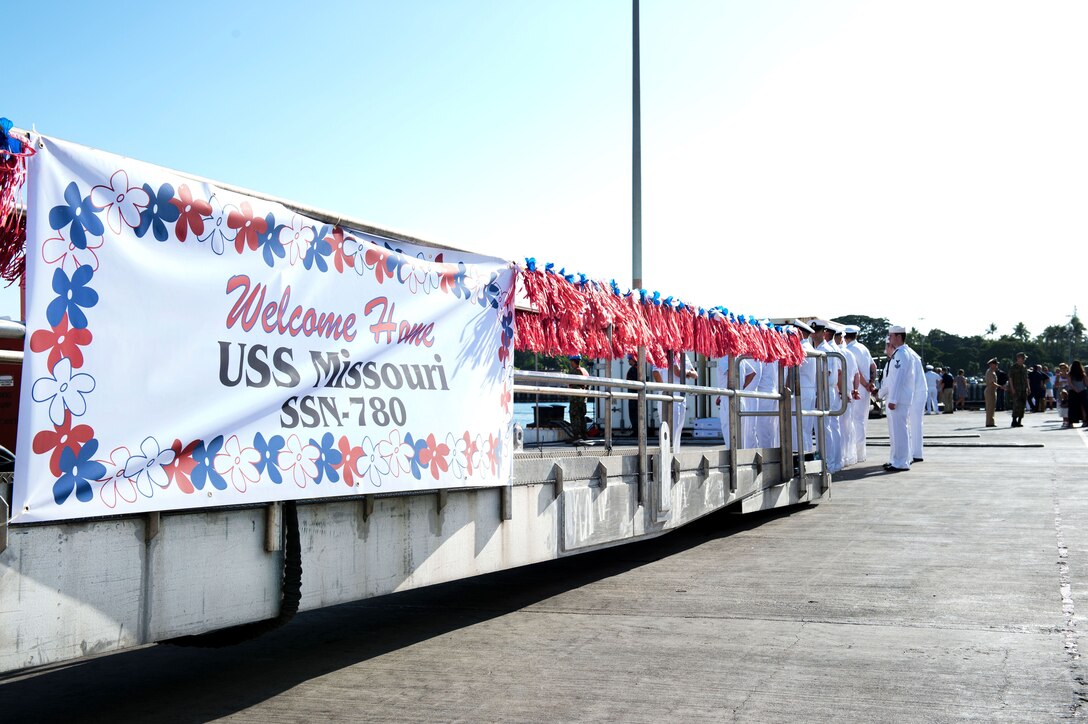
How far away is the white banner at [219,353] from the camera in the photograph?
12.9ft

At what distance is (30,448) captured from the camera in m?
3.79

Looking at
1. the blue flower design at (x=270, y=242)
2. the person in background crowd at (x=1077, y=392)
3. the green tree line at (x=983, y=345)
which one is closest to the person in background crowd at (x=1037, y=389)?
the person in background crowd at (x=1077, y=392)

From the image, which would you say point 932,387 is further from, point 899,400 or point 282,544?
point 282,544

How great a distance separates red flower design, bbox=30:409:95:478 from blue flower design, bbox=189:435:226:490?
51cm

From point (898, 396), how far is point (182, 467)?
1590cm

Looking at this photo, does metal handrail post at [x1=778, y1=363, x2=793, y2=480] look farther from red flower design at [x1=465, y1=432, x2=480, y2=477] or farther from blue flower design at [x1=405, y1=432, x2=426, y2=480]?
blue flower design at [x1=405, y1=432, x2=426, y2=480]

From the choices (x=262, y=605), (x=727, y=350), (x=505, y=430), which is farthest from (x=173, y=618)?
(x=727, y=350)

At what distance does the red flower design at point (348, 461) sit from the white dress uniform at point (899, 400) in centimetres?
1423

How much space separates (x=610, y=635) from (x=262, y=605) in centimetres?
226

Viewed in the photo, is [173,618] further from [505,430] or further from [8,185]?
[505,430]

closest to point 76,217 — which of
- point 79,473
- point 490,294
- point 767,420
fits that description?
point 79,473

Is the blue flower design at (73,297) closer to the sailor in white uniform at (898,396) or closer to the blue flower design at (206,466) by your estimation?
the blue flower design at (206,466)

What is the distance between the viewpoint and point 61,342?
12.8 ft

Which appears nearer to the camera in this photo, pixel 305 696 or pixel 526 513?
pixel 305 696
